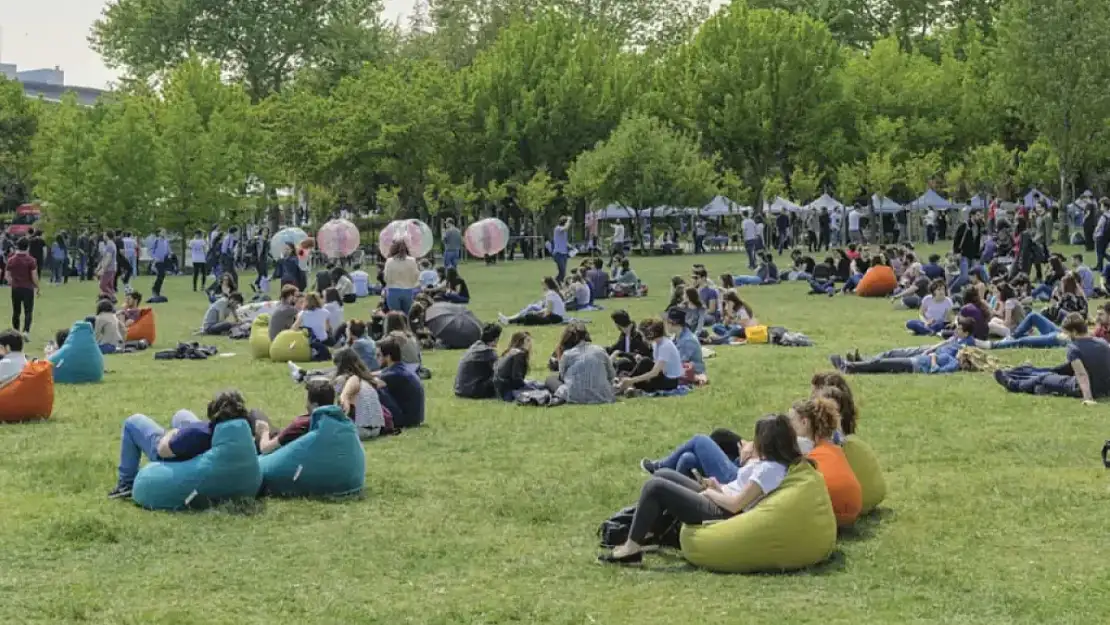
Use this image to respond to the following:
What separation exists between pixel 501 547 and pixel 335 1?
67.8 meters

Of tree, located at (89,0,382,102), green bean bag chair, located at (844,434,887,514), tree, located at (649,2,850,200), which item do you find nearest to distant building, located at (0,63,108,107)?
tree, located at (89,0,382,102)

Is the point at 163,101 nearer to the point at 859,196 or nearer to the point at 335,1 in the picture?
the point at 335,1

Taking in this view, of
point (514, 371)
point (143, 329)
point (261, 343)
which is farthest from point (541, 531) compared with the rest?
point (143, 329)

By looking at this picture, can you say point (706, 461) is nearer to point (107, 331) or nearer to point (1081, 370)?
point (1081, 370)

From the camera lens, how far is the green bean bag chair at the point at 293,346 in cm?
2020

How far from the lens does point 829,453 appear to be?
9281 mm

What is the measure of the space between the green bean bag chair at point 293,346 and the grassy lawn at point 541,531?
395 cm

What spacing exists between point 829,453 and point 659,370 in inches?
259

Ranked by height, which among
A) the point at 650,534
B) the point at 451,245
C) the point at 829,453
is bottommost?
the point at 650,534

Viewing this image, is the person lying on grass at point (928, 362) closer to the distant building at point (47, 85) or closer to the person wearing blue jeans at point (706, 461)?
the person wearing blue jeans at point (706, 461)

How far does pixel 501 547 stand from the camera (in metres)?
9.18

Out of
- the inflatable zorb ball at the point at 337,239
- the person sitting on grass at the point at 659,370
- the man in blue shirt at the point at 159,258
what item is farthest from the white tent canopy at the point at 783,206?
the person sitting on grass at the point at 659,370

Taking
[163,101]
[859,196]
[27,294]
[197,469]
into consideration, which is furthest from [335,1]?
[197,469]

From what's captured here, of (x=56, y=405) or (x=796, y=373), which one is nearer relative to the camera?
(x=56, y=405)
